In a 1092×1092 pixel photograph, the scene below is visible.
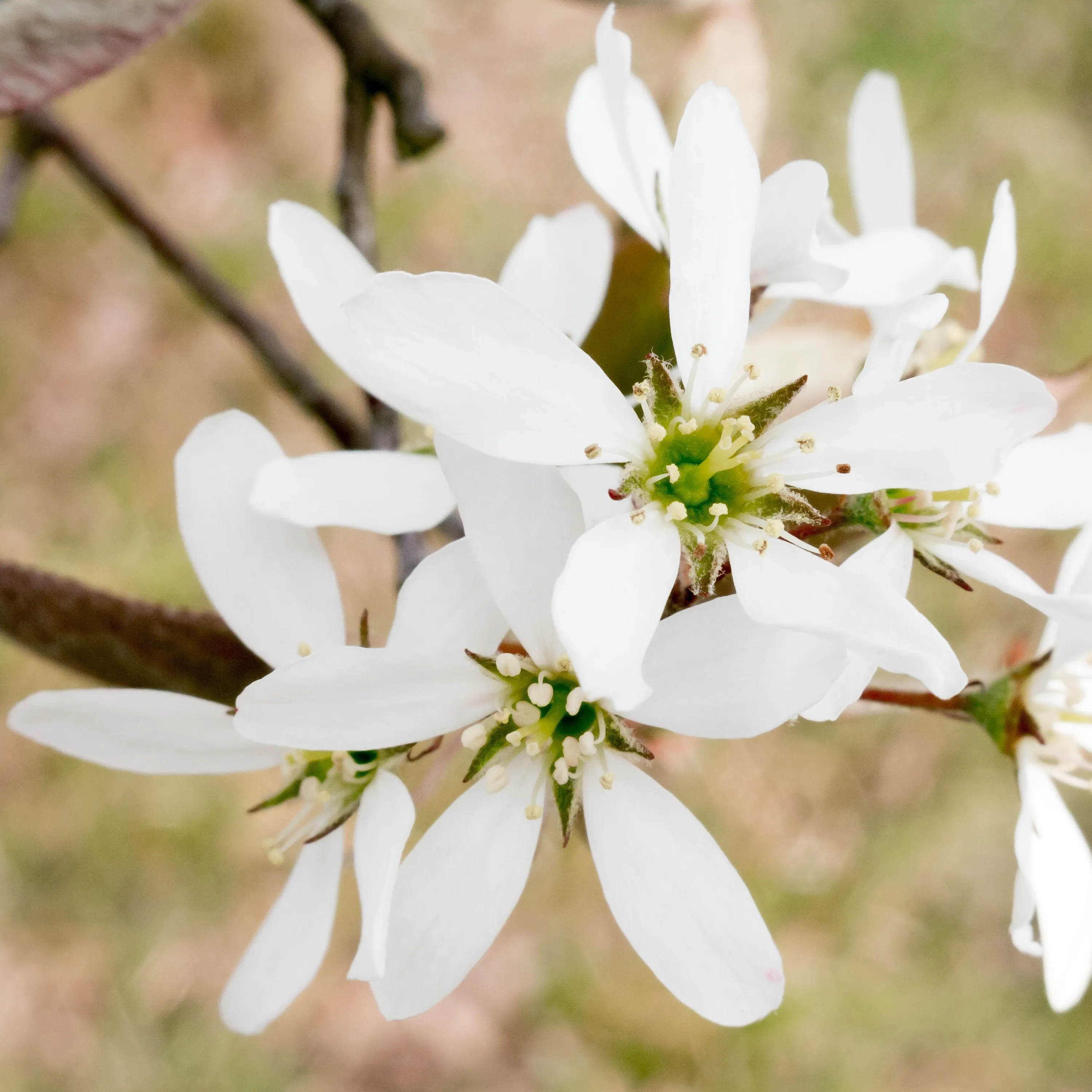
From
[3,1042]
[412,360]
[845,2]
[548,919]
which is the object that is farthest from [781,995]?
[845,2]

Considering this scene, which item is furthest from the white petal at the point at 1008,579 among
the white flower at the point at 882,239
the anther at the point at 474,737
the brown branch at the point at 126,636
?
the brown branch at the point at 126,636

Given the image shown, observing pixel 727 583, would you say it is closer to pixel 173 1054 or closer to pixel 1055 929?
pixel 1055 929

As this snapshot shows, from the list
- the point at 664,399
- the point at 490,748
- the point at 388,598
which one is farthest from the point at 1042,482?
the point at 388,598

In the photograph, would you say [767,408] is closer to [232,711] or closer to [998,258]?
[998,258]

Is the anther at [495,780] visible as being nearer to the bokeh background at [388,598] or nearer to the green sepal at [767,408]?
the green sepal at [767,408]

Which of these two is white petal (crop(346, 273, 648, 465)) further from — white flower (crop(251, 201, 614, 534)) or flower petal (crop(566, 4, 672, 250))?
flower petal (crop(566, 4, 672, 250))

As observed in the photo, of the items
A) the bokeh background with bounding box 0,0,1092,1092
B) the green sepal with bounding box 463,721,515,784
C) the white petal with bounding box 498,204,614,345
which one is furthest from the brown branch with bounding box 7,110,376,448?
the bokeh background with bounding box 0,0,1092,1092
